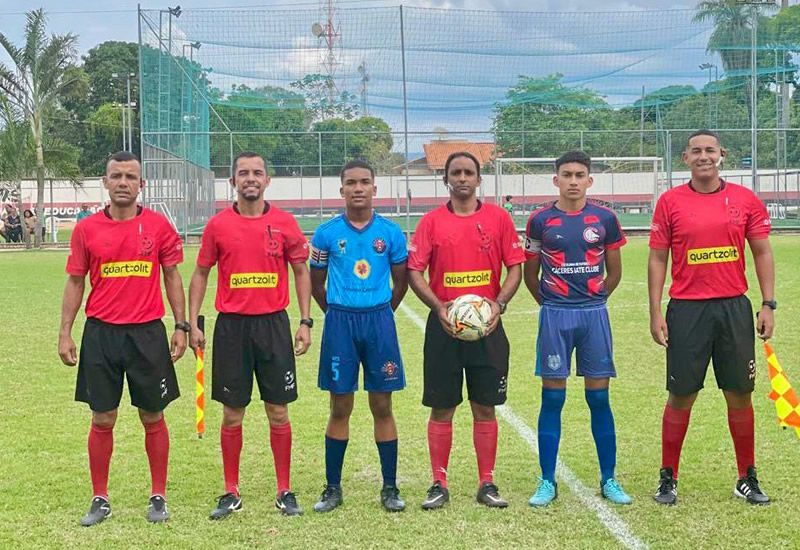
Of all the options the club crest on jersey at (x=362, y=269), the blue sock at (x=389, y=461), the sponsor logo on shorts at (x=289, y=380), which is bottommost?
the blue sock at (x=389, y=461)

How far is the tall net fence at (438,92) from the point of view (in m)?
30.1

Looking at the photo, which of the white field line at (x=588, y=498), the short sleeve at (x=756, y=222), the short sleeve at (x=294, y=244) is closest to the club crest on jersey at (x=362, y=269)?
the short sleeve at (x=294, y=244)

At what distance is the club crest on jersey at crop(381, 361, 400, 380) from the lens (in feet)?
17.8

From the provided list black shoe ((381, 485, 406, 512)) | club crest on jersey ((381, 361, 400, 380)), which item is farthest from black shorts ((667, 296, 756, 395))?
black shoe ((381, 485, 406, 512))

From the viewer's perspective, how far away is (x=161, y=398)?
5.28m

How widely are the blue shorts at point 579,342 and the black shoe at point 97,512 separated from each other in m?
2.58

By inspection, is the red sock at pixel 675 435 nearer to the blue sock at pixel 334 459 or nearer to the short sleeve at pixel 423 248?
the short sleeve at pixel 423 248

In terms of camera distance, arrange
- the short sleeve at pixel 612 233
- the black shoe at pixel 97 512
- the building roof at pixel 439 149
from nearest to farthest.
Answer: the black shoe at pixel 97 512 < the short sleeve at pixel 612 233 < the building roof at pixel 439 149

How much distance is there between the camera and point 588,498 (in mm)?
5426

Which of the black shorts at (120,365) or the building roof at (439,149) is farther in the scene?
the building roof at (439,149)

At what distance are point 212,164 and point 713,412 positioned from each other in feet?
86.4

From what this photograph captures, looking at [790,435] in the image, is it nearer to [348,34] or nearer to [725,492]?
[725,492]

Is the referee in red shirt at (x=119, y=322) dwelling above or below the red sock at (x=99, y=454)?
above

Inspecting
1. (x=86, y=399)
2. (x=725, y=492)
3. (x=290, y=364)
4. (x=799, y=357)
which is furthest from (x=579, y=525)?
(x=799, y=357)
